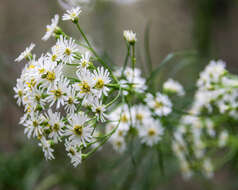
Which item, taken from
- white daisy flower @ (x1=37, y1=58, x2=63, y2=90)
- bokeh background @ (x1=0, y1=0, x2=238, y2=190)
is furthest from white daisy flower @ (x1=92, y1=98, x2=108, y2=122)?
bokeh background @ (x1=0, y1=0, x2=238, y2=190)

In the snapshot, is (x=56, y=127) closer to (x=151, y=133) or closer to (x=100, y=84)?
(x=100, y=84)

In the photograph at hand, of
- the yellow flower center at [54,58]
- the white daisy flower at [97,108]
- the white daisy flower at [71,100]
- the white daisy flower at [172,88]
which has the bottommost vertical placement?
the white daisy flower at [71,100]

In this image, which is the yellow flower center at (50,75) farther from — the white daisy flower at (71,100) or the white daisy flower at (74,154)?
the white daisy flower at (74,154)

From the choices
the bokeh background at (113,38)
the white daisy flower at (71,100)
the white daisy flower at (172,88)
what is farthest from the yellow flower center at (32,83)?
the bokeh background at (113,38)

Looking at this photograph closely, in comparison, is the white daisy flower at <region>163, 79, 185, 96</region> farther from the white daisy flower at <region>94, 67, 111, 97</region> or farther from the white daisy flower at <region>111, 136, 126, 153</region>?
the white daisy flower at <region>94, 67, 111, 97</region>

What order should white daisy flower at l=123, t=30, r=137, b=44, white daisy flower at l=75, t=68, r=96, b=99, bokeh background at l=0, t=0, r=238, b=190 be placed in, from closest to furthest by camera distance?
white daisy flower at l=75, t=68, r=96, b=99
white daisy flower at l=123, t=30, r=137, b=44
bokeh background at l=0, t=0, r=238, b=190

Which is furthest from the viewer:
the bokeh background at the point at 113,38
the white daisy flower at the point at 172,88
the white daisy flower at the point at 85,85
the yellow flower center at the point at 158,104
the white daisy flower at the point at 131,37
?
the bokeh background at the point at 113,38

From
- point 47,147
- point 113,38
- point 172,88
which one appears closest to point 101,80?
point 47,147

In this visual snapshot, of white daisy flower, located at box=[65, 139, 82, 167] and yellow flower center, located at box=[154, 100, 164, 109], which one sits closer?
white daisy flower, located at box=[65, 139, 82, 167]
